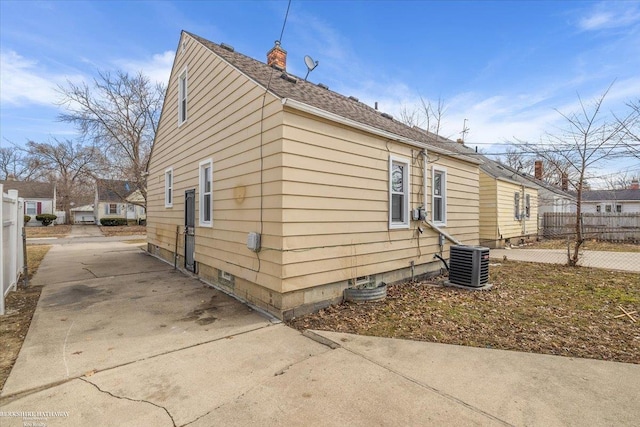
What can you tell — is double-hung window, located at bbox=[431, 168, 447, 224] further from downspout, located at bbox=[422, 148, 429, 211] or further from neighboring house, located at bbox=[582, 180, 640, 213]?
neighboring house, located at bbox=[582, 180, 640, 213]

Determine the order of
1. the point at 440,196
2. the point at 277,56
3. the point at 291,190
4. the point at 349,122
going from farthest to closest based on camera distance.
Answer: the point at 277,56
the point at 440,196
the point at 349,122
the point at 291,190

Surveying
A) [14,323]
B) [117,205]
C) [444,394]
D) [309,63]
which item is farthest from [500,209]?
[117,205]

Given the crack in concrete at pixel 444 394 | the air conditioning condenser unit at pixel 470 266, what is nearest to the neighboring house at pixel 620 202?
the air conditioning condenser unit at pixel 470 266

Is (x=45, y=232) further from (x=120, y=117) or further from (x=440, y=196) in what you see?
(x=440, y=196)

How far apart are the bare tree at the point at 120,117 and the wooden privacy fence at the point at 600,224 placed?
29104mm

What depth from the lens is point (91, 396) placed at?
254 centimetres

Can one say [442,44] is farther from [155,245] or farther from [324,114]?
[155,245]

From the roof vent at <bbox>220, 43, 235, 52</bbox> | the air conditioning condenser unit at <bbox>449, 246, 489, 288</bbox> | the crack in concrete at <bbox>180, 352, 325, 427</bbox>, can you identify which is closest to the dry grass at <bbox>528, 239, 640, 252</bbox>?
the air conditioning condenser unit at <bbox>449, 246, 489, 288</bbox>

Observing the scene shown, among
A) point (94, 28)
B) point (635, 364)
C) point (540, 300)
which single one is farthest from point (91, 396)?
point (94, 28)

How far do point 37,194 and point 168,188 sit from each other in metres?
41.3

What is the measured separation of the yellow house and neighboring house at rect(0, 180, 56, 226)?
152 ft

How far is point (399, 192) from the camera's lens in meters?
6.58

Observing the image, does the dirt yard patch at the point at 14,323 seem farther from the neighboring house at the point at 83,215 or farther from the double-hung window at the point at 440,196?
the neighboring house at the point at 83,215

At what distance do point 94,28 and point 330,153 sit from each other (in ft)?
32.8
